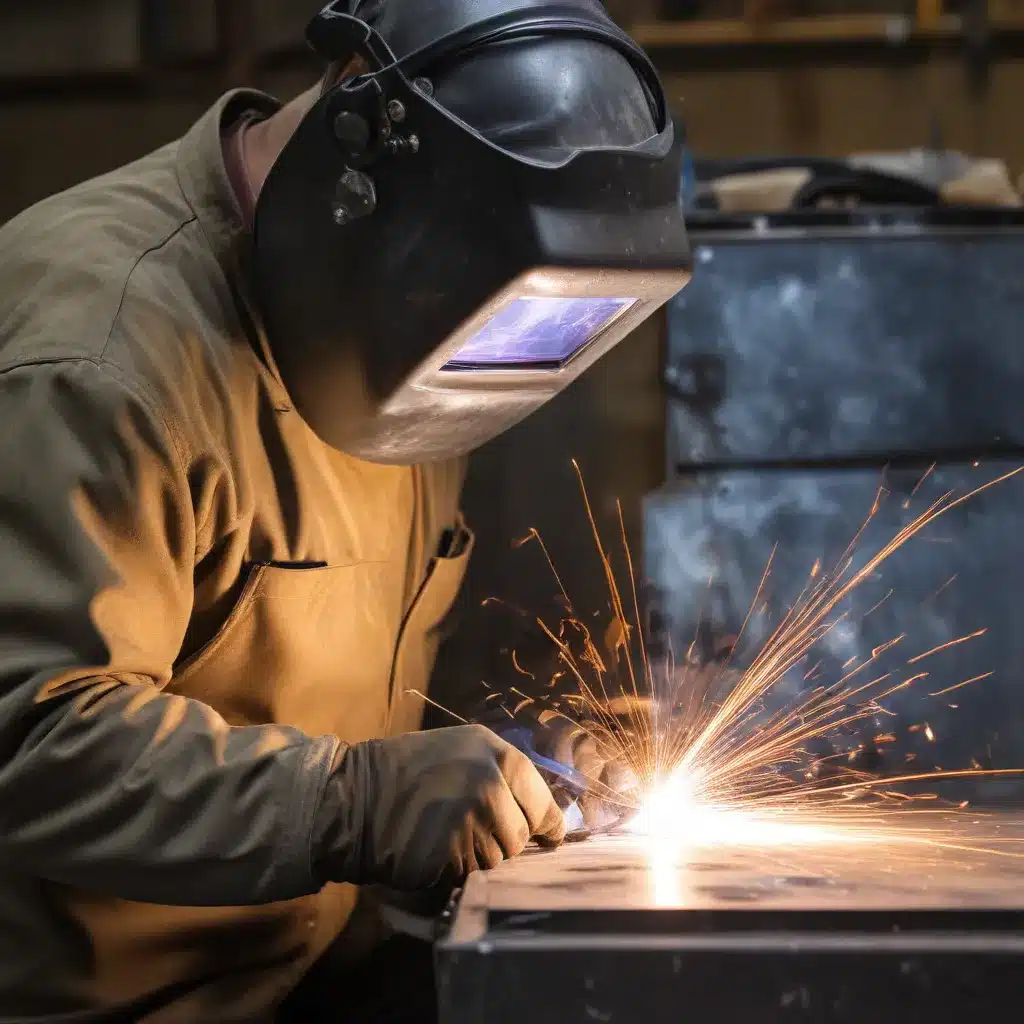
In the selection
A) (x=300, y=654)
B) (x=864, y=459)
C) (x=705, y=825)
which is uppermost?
(x=864, y=459)

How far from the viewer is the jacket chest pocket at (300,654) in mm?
1335

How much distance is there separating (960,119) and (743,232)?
86 centimetres

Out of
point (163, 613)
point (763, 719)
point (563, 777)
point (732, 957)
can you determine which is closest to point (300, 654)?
point (163, 613)

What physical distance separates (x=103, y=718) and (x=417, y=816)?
290 millimetres

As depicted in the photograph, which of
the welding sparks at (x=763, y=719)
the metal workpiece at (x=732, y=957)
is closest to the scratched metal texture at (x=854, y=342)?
the welding sparks at (x=763, y=719)

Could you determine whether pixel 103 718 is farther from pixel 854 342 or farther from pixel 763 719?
pixel 854 342

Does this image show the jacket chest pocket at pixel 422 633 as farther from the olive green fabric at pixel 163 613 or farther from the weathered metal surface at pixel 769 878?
the weathered metal surface at pixel 769 878

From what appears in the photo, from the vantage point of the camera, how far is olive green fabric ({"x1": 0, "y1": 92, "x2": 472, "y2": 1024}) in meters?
1.14

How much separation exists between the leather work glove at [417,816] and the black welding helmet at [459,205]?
35 cm

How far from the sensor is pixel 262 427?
1.36 meters

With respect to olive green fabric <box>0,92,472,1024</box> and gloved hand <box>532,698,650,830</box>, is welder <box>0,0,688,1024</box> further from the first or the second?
gloved hand <box>532,698,650,830</box>

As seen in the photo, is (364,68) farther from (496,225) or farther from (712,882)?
(712,882)

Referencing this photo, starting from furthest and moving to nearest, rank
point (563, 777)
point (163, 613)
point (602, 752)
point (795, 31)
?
point (795, 31) < point (602, 752) < point (563, 777) < point (163, 613)

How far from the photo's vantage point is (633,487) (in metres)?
2.65
